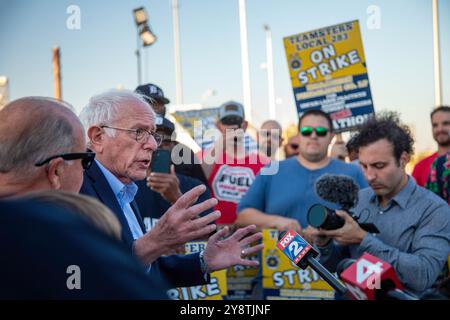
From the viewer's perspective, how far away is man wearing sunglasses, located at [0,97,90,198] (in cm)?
152

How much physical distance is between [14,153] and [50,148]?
0.31ft

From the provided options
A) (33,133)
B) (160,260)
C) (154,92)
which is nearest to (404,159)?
(160,260)

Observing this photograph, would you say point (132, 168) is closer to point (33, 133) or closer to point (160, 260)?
point (160, 260)

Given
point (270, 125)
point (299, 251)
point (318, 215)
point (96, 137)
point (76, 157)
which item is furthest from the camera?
point (270, 125)

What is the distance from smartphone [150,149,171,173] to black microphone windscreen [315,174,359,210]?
45.4 inches

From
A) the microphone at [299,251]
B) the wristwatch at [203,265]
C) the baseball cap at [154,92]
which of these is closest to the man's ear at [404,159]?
the wristwatch at [203,265]

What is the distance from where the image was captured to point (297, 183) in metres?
4.94

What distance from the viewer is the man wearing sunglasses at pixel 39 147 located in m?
1.52

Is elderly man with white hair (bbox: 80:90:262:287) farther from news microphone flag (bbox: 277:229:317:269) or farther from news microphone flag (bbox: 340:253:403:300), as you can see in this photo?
news microphone flag (bbox: 340:253:403:300)

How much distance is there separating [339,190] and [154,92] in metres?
1.79

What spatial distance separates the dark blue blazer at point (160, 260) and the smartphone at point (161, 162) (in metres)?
1.13

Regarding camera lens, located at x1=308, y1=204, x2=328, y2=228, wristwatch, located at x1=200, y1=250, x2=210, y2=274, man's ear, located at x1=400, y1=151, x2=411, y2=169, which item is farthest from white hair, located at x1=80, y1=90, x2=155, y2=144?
man's ear, located at x1=400, y1=151, x2=411, y2=169

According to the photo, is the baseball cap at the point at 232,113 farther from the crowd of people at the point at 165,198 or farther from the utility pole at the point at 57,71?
the utility pole at the point at 57,71
